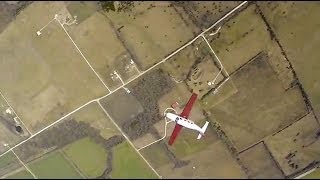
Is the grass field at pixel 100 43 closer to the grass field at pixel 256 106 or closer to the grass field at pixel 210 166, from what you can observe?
the grass field at pixel 256 106

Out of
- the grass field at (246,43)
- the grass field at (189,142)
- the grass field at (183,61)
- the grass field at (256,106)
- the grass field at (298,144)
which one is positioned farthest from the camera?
the grass field at (189,142)

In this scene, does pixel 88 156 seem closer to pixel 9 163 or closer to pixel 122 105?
pixel 122 105

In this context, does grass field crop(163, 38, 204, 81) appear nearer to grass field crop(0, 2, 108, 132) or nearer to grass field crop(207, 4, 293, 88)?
grass field crop(207, 4, 293, 88)

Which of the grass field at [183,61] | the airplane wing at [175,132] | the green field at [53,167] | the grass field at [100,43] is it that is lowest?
the airplane wing at [175,132]

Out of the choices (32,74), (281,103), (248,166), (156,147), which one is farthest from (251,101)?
(32,74)

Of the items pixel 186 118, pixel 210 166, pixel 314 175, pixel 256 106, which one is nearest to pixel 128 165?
pixel 186 118

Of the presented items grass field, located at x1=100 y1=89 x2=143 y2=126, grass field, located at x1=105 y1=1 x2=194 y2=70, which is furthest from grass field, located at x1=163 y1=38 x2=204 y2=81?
grass field, located at x1=100 y1=89 x2=143 y2=126

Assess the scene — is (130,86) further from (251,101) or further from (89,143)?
(251,101)

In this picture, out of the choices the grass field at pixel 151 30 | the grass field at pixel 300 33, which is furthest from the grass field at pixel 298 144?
the grass field at pixel 151 30
